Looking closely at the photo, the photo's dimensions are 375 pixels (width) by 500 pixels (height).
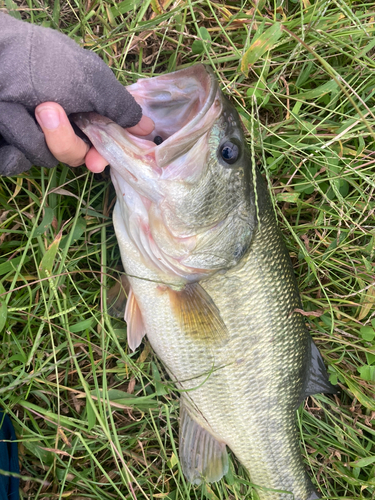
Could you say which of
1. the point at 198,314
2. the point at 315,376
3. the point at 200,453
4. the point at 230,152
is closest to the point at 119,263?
the point at 198,314

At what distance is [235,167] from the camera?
1.38 meters

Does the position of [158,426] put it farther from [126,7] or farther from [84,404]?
[126,7]

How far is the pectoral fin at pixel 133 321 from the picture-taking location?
5.42 ft

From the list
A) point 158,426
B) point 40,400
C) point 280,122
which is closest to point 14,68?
point 280,122

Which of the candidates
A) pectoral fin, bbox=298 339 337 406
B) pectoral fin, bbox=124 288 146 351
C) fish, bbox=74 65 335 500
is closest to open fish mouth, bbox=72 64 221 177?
fish, bbox=74 65 335 500

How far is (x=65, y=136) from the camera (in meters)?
1.20

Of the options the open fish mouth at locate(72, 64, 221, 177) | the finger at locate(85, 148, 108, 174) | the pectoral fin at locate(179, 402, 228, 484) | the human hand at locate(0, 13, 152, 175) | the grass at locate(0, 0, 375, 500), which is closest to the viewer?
the human hand at locate(0, 13, 152, 175)

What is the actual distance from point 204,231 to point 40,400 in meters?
1.23

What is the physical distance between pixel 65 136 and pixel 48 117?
9 centimetres

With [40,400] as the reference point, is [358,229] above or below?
above

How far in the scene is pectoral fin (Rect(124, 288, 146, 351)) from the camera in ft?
5.42

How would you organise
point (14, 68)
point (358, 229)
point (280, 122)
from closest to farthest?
point (14, 68) < point (280, 122) < point (358, 229)

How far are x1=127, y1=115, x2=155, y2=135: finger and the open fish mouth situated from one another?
29 mm

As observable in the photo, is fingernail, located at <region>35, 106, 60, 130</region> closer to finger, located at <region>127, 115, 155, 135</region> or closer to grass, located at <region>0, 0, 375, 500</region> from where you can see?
finger, located at <region>127, 115, 155, 135</region>
